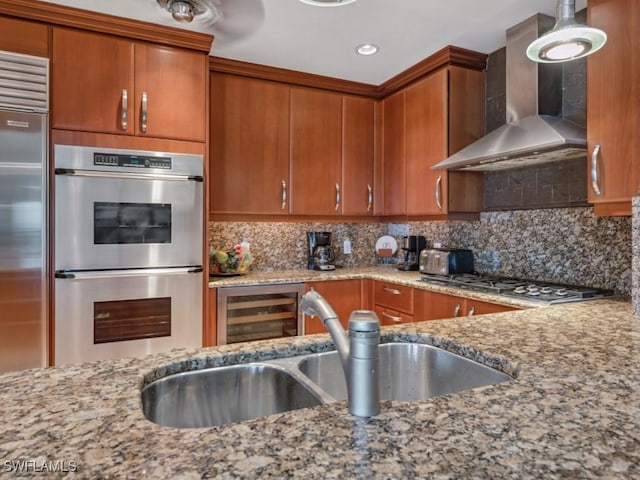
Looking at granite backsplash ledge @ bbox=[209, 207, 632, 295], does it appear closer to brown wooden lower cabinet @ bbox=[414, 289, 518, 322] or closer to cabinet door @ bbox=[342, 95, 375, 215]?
cabinet door @ bbox=[342, 95, 375, 215]

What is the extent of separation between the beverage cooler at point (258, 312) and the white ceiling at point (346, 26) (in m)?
1.59

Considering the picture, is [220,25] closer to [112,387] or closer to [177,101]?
[177,101]

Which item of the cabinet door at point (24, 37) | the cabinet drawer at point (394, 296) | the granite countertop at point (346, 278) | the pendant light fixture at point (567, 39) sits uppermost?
the cabinet door at point (24, 37)

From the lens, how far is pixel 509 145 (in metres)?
2.22

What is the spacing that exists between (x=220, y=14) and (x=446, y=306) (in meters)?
2.10

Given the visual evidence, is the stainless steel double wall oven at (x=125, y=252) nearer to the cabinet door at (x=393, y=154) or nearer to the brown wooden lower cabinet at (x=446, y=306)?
the brown wooden lower cabinet at (x=446, y=306)

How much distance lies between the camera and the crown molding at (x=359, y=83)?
2764 mm

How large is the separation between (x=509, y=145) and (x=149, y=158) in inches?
80.2

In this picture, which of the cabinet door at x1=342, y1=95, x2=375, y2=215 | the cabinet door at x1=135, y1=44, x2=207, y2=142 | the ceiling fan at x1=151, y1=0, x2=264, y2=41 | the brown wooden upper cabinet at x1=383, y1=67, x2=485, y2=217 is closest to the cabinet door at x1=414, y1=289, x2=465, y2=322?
the brown wooden upper cabinet at x1=383, y1=67, x2=485, y2=217

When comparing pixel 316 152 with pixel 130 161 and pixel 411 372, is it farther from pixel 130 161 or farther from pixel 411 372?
pixel 411 372

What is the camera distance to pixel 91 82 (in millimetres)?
2271

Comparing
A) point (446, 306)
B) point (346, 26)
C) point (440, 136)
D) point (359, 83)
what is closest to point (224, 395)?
point (446, 306)

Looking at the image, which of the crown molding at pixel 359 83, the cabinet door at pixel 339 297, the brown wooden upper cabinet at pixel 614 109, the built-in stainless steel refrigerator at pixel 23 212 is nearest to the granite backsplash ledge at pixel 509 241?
the brown wooden upper cabinet at pixel 614 109

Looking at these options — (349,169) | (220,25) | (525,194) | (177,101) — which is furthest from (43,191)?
(525,194)
